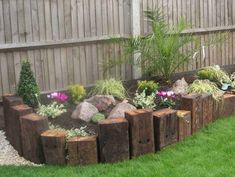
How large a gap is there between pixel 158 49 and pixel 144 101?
1.16 meters

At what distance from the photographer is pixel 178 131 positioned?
5.17 meters

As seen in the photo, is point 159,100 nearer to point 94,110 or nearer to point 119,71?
point 94,110

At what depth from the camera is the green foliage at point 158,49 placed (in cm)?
648

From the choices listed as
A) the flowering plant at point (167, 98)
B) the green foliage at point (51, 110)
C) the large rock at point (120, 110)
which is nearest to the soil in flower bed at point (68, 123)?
the green foliage at point (51, 110)

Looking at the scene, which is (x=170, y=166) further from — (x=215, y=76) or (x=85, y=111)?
(x=215, y=76)

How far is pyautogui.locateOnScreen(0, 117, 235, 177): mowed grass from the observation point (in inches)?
172

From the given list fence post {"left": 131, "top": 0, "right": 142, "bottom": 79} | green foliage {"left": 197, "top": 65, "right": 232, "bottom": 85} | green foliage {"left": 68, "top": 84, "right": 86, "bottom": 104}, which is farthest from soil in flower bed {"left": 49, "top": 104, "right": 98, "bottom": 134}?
green foliage {"left": 197, "top": 65, "right": 232, "bottom": 85}

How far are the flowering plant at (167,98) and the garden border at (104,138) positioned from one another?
0.50m

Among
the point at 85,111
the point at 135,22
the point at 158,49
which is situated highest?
the point at 135,22

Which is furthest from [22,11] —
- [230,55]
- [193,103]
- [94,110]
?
[230,55]

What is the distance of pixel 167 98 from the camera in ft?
19.5

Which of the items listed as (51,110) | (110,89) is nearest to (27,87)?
(51,110)

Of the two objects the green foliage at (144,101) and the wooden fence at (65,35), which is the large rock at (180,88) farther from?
the wooden fence at (65,35)

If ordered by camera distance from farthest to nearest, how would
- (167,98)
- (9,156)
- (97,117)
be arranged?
(167,98) < (97,117) < (9,156)
